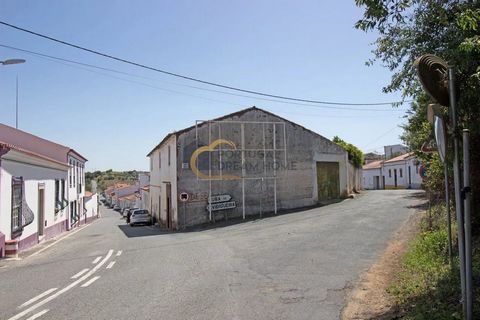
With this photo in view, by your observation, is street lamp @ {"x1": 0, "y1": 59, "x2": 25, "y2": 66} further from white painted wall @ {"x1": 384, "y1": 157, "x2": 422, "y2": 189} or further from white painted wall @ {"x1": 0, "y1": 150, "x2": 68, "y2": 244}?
white painted wall @ {"x1": 384, "y1": 157, "x2": 422, "y2": 189}

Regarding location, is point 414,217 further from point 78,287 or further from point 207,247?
point 78,287

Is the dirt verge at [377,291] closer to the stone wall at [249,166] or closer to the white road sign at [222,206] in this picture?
the white road sign at [222,206]

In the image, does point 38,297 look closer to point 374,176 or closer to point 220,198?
point 220,198

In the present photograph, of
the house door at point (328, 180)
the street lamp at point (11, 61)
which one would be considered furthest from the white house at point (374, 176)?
the street lamp at point (11, 61)

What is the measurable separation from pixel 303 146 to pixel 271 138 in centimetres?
248

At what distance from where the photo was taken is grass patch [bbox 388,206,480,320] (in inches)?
205

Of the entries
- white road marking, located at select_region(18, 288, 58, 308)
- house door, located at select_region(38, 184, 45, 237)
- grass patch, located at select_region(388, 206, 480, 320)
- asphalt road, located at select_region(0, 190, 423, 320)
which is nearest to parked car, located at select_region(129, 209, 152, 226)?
house door, located at select_region(38, 184, 45, 237)

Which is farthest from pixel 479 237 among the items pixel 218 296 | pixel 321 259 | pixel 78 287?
pixel 78 287

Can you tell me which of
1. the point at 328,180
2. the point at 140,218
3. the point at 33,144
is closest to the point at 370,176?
the point at 328,180

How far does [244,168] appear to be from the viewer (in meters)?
24.8

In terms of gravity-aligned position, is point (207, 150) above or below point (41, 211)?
above

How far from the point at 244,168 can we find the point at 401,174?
34288 mm

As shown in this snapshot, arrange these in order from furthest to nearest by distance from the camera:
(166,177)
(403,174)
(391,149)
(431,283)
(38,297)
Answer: (391,149)
(403,174)
(166,177)
(38,297)
(431,283)

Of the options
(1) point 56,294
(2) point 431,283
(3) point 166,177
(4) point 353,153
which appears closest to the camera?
(2) point 431,283
